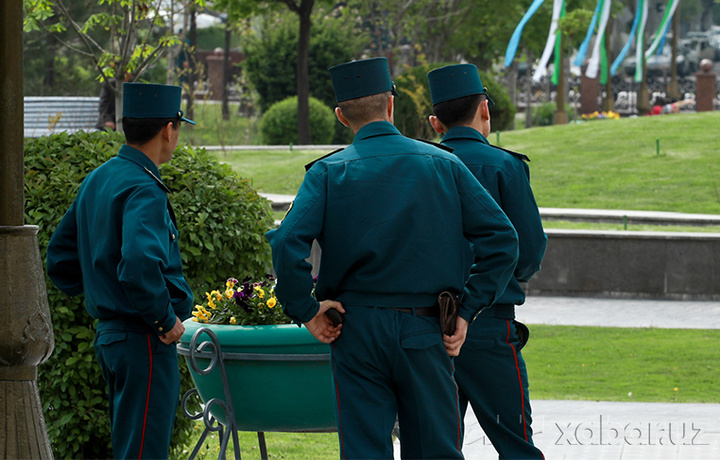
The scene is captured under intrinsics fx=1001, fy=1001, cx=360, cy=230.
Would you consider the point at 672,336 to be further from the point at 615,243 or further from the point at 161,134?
the point at 161,134

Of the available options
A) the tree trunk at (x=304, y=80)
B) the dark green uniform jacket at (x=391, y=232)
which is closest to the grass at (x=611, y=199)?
the dark green uniform jacket at (x=391, y=232)

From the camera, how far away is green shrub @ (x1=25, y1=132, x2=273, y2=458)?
5238 mm

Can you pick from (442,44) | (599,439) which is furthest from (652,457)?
(442,44)

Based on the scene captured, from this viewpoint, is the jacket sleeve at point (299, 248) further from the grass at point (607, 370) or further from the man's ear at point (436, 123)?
the grass at point (607, 370)

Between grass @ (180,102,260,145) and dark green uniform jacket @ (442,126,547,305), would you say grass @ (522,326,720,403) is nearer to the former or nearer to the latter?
dark green uniform jacket @ (442,126,547,305)

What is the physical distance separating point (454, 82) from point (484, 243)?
1.04 metres

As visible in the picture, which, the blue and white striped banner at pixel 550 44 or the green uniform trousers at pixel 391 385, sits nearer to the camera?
the green uniform trousers at pixel 391 385

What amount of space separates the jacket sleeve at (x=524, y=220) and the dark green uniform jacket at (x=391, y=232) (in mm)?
642

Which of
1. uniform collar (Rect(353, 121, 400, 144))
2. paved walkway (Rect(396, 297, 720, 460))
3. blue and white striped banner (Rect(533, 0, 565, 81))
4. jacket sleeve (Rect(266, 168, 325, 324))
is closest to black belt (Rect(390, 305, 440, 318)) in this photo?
jacket sleeve (Rect(266, 168, 325, 324))

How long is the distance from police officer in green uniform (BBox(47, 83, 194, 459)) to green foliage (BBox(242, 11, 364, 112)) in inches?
1140

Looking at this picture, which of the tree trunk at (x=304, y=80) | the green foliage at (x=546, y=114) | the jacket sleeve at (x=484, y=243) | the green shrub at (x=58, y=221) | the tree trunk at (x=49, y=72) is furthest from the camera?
the green foliage at (x=546, y=114)

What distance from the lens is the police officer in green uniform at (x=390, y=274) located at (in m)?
3.44

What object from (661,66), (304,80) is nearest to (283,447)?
(304,80)

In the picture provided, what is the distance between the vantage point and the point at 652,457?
5590 millimetres
